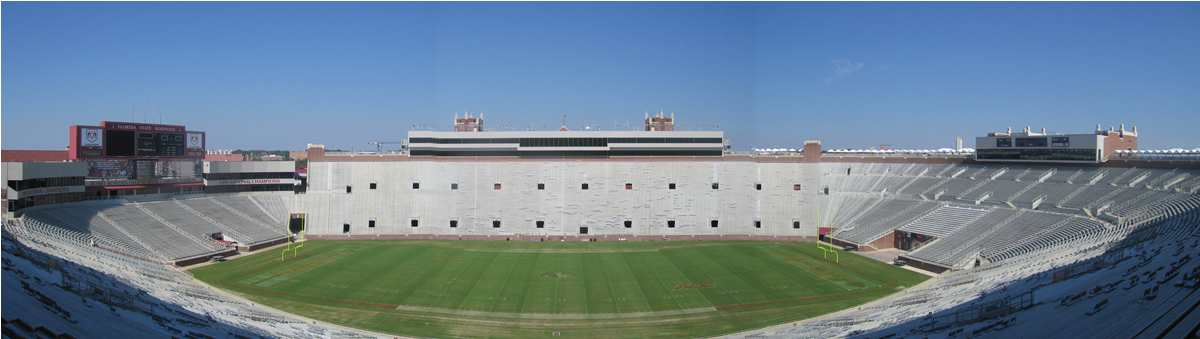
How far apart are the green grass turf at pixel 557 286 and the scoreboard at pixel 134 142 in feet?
39.8

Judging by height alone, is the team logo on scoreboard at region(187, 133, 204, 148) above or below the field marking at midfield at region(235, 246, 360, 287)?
above

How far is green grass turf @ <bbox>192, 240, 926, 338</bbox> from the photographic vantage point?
76.4 feet

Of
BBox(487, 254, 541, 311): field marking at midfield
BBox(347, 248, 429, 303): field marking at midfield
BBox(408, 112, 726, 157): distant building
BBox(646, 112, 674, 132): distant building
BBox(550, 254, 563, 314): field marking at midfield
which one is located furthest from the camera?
BBox(646, 112, 674, 132): distant building

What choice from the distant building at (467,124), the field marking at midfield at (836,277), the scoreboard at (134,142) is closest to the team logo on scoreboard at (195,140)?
the scoreboard at (134,142)

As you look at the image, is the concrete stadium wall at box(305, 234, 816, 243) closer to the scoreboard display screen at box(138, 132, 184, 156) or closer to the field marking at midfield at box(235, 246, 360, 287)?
the field marking at midfield at box(235, 246, 360, 287)

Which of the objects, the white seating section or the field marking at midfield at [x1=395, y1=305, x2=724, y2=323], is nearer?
the field marking at midfield at [x1=395, y1=305, x2=724, y2=323]

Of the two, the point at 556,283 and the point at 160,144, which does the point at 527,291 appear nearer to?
the point at 556,283

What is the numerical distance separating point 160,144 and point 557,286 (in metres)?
31.7

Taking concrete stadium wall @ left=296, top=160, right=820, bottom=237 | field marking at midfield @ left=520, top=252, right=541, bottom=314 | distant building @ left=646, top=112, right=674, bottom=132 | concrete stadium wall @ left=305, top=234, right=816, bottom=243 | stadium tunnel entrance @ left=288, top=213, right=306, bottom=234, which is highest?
distant building @ left=646, top=112, right=674, bottom=132

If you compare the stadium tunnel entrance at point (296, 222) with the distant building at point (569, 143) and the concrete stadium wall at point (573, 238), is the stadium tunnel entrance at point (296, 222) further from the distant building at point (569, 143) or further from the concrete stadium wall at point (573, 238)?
the distant building at point (569, 143)

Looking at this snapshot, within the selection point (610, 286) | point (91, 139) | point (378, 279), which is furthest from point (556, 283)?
point (91, 139)

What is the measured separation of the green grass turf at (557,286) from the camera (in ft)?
76.4

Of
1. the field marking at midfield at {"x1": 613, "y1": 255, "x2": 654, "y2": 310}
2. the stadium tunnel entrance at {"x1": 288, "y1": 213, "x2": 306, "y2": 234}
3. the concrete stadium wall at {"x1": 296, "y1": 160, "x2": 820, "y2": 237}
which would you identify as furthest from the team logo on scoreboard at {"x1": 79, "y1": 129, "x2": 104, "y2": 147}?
the field marking at midfield at {"x1": 613, "y1": 255, "x2": 654, "y2": 310}

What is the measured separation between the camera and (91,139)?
3706 centimetres
